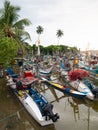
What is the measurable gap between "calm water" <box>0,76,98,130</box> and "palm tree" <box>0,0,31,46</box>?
12.3 m

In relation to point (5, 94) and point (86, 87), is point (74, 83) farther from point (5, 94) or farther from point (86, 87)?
point (5, 94)

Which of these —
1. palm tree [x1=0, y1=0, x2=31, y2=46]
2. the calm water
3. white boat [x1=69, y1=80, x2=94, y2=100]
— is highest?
palm tree [x1=0, y1=0, x2=31, y2=46]

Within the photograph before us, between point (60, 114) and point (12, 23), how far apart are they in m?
19.9

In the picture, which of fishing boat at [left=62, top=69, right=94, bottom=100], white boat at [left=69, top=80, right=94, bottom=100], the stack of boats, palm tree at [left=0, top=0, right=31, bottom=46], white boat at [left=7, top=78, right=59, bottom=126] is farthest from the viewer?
palm tree at [left=0, top=0, right=31, bottom=46]

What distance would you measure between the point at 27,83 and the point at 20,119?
466 cm

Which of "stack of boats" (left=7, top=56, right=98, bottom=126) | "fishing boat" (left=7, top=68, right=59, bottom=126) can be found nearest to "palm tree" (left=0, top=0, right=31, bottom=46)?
"stack of boats" (left=7, top=56, right=98, bottom=126)

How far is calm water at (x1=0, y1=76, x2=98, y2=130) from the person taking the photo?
11.9 m

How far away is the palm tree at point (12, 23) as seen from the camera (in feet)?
95.6

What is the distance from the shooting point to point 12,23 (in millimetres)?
30453

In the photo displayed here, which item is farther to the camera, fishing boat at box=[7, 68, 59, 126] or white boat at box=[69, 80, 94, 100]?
white boat at box=[69, 80, 94, 100]

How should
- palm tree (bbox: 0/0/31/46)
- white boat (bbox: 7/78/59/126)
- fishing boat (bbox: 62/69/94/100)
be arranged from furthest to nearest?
palm tree (bbox: 0/0/31/46), fishing boat (bbox: 62/69/94/100), white boat (bbox: 7/78/59/126)

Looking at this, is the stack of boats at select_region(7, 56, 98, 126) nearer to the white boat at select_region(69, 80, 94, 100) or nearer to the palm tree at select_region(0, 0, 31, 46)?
the white boat at select_region(69, 80, 94, 100)

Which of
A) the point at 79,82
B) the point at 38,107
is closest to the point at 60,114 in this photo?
the point at 38,107

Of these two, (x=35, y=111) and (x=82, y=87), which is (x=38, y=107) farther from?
(x=82, y=87)
